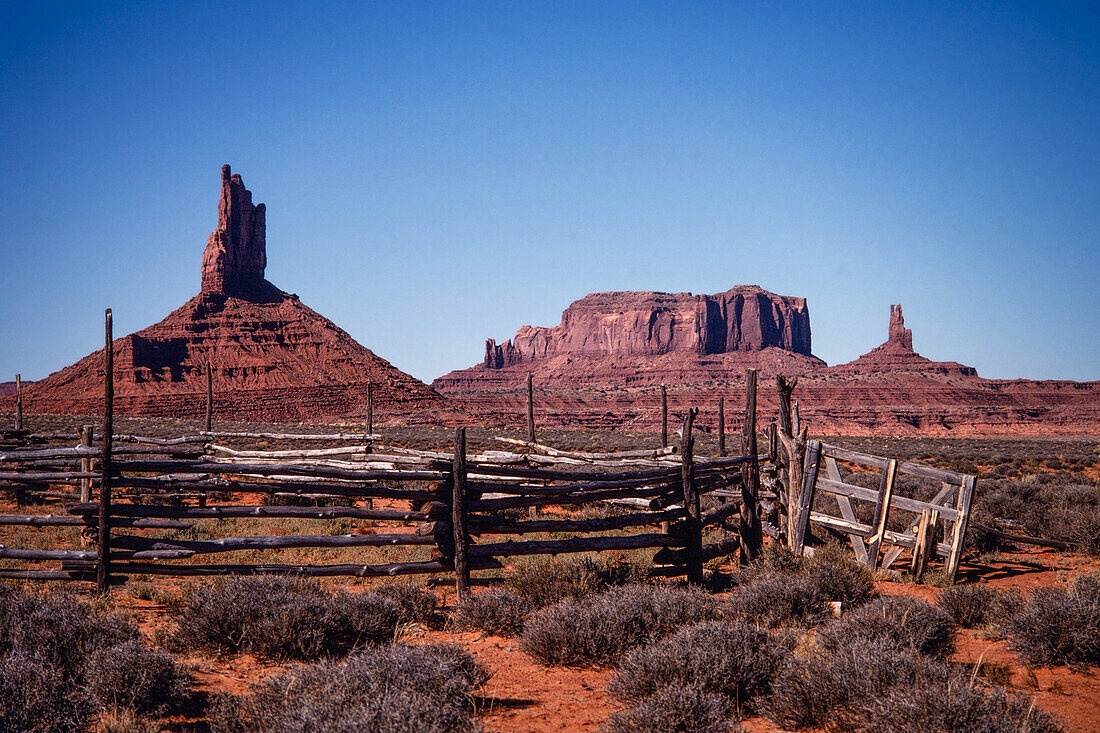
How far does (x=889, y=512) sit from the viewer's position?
27.0ft

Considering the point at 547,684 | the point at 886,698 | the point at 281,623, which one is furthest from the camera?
the point at 281,623

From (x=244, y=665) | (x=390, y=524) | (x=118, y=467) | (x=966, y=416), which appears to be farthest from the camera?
(x=966, y=416)

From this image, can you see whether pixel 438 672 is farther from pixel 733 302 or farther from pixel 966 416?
pixel 733 302

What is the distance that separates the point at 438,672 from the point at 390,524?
9.73m

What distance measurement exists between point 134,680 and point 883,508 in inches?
299

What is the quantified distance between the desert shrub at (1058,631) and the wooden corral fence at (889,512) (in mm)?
2326

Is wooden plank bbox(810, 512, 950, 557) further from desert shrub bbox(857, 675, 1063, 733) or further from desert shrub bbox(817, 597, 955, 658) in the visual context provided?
desert shrub bbox(857, 675, 1063, 733)

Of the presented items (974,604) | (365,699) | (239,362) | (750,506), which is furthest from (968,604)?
(239,362)

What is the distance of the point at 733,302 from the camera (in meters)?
127

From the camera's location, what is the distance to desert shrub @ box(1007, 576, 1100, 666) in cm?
510

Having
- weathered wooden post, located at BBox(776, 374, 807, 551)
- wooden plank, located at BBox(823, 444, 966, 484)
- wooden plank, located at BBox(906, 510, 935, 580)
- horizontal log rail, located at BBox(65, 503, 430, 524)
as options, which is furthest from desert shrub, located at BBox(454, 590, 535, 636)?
wooden plank, located at BBox(906, 510, 935, 580)

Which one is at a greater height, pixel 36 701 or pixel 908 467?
pixel 908 467

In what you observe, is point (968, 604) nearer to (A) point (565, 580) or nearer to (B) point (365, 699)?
(A) point (565, 580)

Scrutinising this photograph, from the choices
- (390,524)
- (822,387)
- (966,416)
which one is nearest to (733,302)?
(822,387)
